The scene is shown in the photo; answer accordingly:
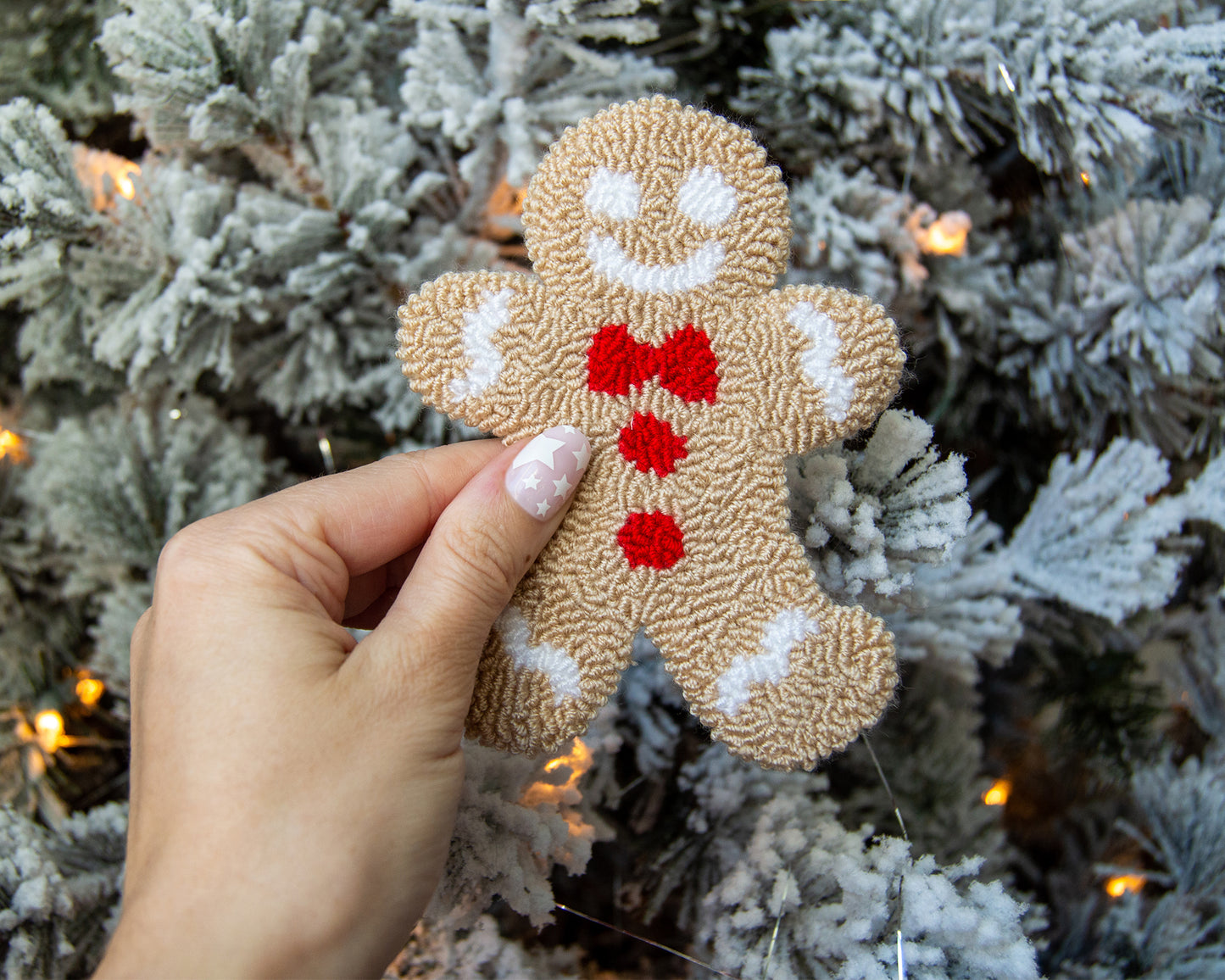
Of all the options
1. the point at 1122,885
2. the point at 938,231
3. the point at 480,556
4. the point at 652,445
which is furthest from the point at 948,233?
the point at 1122,885

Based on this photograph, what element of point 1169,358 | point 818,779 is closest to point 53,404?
point 818,779

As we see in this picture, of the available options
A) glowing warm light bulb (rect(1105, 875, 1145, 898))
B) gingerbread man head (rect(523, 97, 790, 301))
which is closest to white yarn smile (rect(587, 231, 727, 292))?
gingerbread man head (rect(523, 97, 790, 301))

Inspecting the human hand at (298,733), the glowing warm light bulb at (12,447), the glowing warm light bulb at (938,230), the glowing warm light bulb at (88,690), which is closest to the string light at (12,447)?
the glowing warm light bulb at (12,447)

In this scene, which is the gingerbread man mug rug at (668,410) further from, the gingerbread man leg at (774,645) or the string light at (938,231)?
the string light at (938,231)

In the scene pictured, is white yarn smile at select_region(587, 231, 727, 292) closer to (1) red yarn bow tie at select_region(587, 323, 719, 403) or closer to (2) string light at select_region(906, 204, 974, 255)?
(1) red yarn bow tie at select_region(587, 323, 719, 403)

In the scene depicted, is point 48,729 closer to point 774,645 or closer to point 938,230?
point 774,645

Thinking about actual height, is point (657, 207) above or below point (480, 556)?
above
